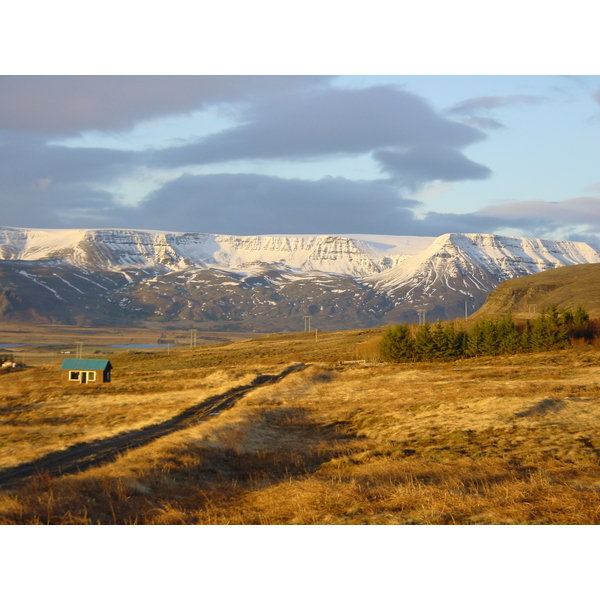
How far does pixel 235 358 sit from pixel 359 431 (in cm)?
10206

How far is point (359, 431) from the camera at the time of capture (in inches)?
1442

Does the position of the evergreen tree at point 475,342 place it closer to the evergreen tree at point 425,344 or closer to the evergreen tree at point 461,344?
the evergreen tree at point 461,344

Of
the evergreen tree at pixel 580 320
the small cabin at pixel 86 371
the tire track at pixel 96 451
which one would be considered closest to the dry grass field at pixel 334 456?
the tire track at pixel 96 451

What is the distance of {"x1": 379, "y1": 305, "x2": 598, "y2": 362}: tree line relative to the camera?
327 feet

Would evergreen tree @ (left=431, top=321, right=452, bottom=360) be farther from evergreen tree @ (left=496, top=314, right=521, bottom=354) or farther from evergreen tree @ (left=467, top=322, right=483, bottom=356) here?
evergreen tree @ (left=496, top=314, right=521, bottom=354)

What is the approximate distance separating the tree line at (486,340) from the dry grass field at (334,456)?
109 ft

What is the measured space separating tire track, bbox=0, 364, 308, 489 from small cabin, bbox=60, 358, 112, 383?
42003mm

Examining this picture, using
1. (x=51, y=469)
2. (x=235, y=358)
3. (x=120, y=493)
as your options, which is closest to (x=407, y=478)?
(x=120, y=493)

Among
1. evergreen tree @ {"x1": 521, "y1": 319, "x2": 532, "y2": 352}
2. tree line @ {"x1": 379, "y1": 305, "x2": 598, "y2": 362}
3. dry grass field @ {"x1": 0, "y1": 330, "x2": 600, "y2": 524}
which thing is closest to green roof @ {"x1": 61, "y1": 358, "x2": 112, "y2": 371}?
dry grass field @ {"x1": 0, "y1": 330, "x2": 600, "y2": 524}

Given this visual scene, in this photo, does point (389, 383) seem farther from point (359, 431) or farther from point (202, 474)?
point (202, 474)

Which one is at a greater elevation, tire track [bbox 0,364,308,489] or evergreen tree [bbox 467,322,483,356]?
evergreen tree [bbox 467,322,483,356]

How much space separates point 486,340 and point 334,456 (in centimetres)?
7725

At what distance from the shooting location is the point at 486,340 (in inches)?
3942

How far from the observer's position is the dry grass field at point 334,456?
52.8 feet
